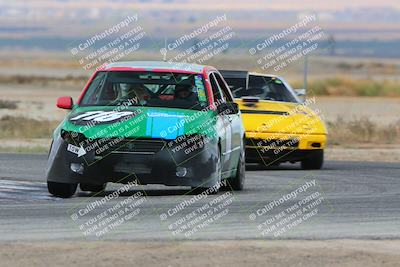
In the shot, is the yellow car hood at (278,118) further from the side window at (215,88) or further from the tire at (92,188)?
the tire at (92,188)

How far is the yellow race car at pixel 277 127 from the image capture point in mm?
19594

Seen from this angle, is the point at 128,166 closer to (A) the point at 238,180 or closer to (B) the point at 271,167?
(A) the point at 238,180

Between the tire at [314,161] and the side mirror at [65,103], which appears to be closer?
the side mirror at [65,103]

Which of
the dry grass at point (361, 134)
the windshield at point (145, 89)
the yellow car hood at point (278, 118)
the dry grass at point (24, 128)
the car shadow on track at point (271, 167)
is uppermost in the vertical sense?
the windshield at point (145, 89)

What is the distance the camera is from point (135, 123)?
13555 mm

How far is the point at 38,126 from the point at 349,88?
34.6 meters

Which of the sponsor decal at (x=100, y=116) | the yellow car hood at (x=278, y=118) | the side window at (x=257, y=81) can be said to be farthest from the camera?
the side window at (x=257, y=81)

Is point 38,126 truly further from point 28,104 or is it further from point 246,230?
point 246,230

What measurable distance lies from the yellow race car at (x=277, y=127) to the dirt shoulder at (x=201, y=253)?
915cm

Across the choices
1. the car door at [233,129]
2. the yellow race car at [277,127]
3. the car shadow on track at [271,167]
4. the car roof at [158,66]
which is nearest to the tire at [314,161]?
the yellow race car at [277,127]

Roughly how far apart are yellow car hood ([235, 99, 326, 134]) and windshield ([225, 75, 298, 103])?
31cm

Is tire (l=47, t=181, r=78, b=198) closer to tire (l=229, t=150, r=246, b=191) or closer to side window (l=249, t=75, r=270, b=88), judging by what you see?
tire (l=229, t=150, r=246, b=191)

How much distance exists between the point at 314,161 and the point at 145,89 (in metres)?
6.09

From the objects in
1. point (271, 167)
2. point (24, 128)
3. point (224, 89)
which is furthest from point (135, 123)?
point (24, 128)
